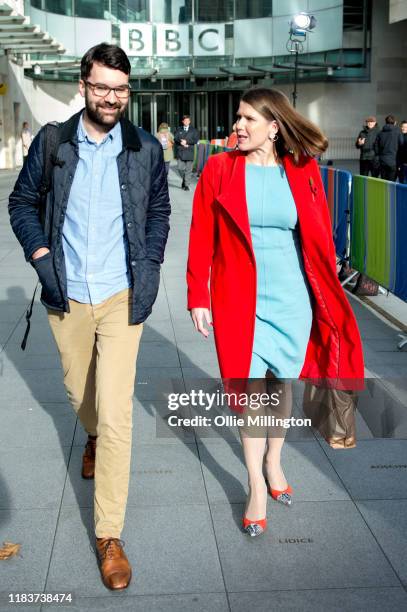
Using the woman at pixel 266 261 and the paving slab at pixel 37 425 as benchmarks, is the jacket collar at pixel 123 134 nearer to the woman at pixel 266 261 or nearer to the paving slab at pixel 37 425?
the woman at pixel 266 261

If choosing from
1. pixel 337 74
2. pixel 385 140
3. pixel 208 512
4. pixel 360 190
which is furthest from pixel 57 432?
pixel 337 74

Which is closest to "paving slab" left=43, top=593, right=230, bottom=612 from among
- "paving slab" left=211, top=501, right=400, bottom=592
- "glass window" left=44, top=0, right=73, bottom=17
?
"paving slab" left=211, top=501, right=400, bottom=592

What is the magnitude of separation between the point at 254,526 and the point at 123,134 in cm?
171

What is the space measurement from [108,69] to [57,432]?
2.33m

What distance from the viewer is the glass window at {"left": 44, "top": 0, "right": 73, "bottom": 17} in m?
40.6

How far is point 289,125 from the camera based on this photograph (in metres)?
3.47

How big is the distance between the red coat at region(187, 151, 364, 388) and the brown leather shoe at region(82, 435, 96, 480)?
0.89 meters

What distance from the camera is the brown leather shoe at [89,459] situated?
4168mm

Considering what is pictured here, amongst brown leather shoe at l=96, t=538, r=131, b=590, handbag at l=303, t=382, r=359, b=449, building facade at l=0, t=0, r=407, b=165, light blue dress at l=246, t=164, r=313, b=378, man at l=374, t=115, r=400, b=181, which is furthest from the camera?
building facade at l=0, t=0, r=407, b=165

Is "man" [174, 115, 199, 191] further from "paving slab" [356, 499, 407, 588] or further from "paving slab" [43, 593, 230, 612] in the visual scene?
"paving slab" [43, 593, 230, 612]

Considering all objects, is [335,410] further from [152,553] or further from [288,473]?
[152,553]

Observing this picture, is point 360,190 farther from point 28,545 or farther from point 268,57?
point 268,57

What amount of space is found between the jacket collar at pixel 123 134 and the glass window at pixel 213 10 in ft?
139

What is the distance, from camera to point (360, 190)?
28.3 ft
